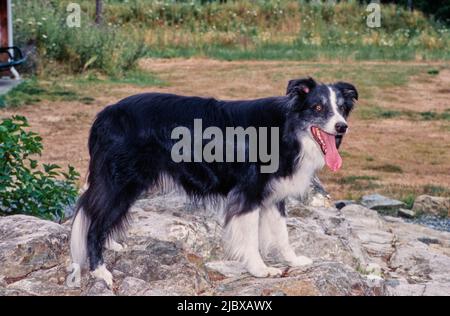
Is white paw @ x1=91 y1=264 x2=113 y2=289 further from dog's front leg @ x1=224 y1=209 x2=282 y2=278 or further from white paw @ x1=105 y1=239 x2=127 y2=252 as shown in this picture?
dog's front leg @ x1=224 y1=209 x2=282 y2=278

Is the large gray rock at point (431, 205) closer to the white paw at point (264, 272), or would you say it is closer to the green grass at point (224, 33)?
the white paw at point (264, 272)

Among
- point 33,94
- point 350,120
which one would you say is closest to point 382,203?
point 350,120

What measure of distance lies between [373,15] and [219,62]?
7011mm

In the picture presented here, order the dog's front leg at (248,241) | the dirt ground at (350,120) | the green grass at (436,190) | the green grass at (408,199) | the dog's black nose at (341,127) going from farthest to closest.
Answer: the dirt ground at (350,120), the green grass at (436,190), the green grass at (408,199), the dog's front leg at (248,241), the dog's black nose at (341,127)

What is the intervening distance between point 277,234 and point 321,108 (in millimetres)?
927

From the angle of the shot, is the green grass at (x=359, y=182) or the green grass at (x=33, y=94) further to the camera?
the green grass at (x=33, y=94)

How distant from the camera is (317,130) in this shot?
186 inches

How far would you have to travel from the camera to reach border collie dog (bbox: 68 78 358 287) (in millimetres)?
4754

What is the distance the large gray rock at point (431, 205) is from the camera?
9.20 meters

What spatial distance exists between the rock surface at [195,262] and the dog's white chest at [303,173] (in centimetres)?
48

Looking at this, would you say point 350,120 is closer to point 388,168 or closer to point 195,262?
point 388,168

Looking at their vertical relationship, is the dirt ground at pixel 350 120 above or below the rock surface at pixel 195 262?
below

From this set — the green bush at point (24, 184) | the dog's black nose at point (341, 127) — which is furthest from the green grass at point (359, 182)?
the dog's black nose at point (341, 127)

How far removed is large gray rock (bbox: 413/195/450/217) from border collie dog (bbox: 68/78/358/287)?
4.60 metres
